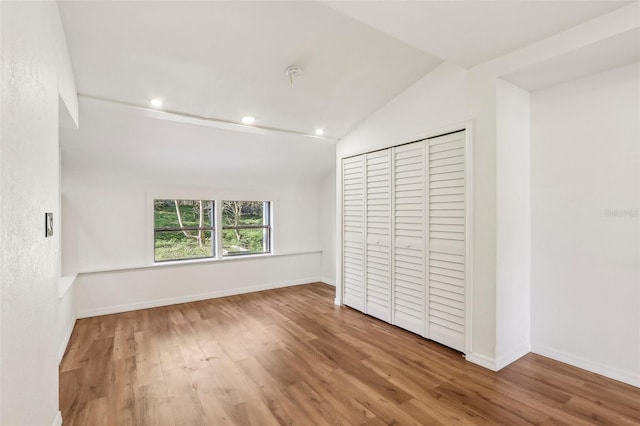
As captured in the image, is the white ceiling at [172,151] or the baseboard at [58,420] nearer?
the baseboard at [58,420]

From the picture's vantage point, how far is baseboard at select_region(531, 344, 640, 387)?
232 cm

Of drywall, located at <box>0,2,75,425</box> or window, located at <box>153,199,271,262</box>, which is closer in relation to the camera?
drywall, located at <box>0,2,75,425</box>

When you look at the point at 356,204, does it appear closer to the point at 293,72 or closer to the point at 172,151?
the point at 293,72

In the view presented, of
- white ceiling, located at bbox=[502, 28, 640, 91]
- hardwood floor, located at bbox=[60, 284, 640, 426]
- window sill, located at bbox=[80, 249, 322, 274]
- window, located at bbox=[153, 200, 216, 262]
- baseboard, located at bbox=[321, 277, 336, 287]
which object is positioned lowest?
hardwood floor, located at bbox=[60, 284, 640, 426]

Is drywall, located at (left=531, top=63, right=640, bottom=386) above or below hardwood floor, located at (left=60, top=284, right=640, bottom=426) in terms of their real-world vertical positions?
above

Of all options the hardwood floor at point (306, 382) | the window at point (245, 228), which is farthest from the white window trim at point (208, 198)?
the hardwood floor at point (306, 382)

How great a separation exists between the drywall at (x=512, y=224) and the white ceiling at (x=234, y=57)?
0.86 meters

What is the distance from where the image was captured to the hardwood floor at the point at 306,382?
2.02m

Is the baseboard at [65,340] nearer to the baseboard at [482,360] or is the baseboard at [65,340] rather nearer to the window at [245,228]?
the window at [245,228]

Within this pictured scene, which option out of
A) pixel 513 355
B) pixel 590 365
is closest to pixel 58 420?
pixel 513 355

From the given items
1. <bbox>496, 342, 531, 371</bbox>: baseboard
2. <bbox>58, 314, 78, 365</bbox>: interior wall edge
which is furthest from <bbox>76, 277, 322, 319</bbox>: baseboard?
<bbox>496, 342, 531, 371</bbox>: baseboard

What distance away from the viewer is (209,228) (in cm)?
491

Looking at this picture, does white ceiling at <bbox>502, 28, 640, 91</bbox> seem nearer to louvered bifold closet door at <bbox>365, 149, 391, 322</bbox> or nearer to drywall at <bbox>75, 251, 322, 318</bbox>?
louvered bifold closet door at <bbox>365, 149, 391, 322</bbox>

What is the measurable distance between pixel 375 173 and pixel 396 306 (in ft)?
5.11
